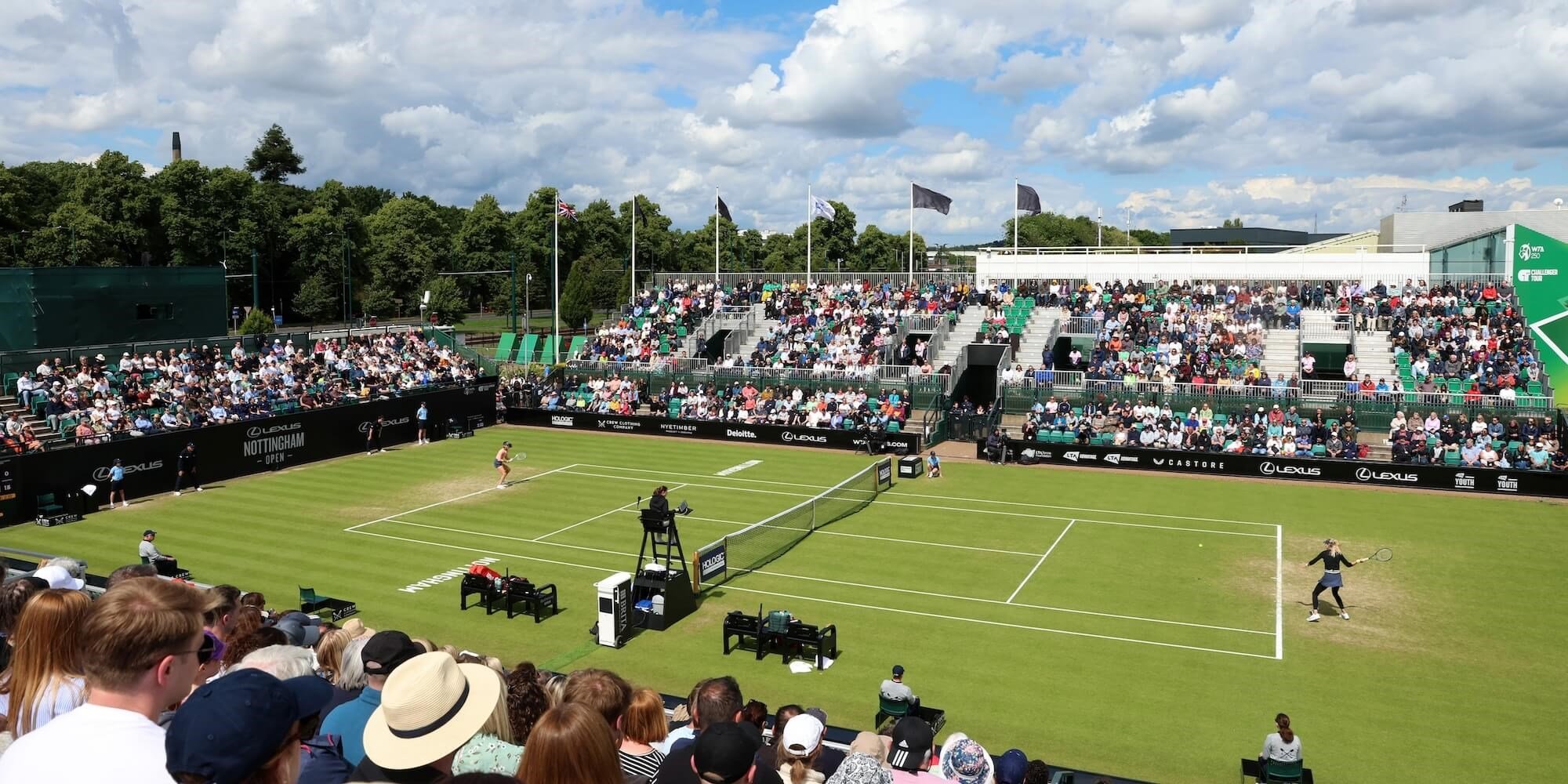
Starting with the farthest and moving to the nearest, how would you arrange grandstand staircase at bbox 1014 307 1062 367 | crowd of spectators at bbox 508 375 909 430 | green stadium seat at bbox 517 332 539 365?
green stadium seat at bbox 517 332 539 365 → grandstand staircase at bbox 1014 307 1062 367 → crowd of spectators at bbox 508 375 909 430

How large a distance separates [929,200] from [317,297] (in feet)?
172

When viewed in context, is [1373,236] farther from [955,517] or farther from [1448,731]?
[1448,731]

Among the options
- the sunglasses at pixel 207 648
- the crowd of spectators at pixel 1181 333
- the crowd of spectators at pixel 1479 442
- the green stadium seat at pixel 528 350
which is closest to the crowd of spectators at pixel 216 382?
the green stadium seat at pixel 528 350

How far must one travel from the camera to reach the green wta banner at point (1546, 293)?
148 feet

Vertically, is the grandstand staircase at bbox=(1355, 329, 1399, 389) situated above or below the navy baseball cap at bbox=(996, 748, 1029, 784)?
above

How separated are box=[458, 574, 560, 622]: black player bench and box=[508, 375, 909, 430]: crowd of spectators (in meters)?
22.4

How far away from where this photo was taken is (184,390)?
37.0 metres

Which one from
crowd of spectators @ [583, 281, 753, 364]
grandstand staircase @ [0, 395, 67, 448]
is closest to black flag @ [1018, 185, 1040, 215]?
crowd of spectators @ [583, 281, 753, 364]

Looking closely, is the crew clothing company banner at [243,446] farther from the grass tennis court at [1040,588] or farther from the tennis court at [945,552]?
the tennis court at [945,552]

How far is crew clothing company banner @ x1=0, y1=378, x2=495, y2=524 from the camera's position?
29172mm

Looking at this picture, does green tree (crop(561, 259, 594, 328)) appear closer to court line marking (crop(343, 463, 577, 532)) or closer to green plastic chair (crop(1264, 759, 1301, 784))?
court line marking (crop(343, 463, 577, 532))

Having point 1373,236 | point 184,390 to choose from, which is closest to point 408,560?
point 184,390

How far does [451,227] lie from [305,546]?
116m

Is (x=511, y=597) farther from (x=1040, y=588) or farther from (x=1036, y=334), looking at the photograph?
(x=1036, y=334)
